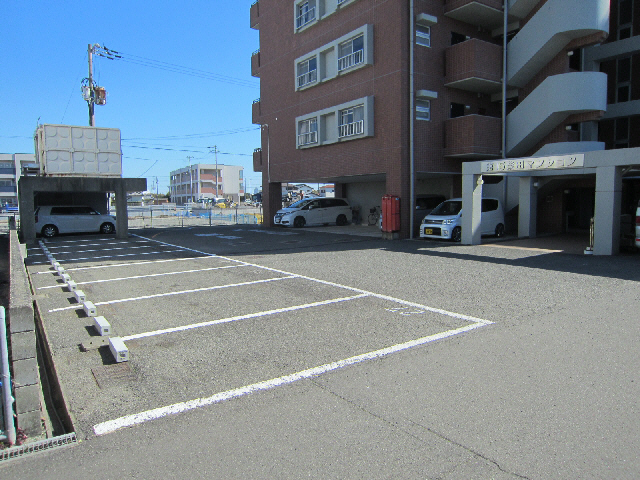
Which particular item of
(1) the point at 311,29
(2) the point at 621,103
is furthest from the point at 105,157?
(2) the point at 621,103

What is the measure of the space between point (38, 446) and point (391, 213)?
1547 centimetres

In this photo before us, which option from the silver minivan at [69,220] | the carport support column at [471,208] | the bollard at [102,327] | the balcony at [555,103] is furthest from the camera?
the silver minivan at [69,220]

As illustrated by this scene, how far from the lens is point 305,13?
23.0m

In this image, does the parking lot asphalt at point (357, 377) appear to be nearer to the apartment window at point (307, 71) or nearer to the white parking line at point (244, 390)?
the white parking line at point (244, 390)

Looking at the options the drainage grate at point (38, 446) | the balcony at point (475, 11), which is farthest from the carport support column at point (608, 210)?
the drainage grate at point (38, 446)

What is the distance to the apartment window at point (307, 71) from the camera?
73.6 feet

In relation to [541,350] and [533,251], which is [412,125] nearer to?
[533,251]

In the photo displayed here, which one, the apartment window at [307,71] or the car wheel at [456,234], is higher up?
the apartment window at [307,71]

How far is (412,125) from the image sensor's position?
17828 millimetres

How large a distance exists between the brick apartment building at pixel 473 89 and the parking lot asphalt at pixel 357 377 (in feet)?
32.3

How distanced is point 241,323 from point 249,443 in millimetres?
3152

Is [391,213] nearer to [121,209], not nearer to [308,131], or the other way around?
[308,131]

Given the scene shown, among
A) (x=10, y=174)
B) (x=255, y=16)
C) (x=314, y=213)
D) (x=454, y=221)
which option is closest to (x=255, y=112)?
(x=255, y=16)

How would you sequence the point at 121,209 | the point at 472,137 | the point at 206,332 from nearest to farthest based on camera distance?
the point at 206,332 → the point at 472,137 → the point at 121,209
